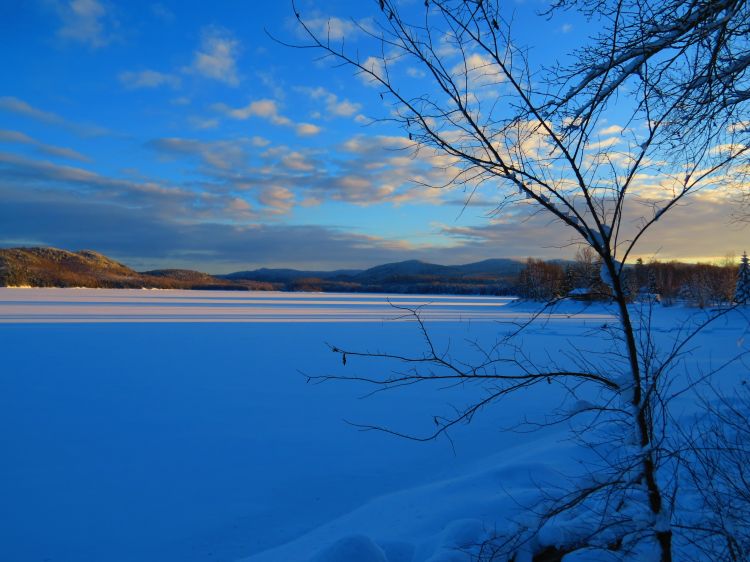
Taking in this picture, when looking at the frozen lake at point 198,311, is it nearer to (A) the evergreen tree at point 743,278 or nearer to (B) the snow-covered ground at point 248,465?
(B) the snow-covered ground at point 248,465

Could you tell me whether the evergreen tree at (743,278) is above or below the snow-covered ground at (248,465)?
above

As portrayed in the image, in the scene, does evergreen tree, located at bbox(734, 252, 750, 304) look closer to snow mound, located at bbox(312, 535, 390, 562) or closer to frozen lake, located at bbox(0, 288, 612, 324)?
frozen lake, located at bbox(0, 288, 612, 324)

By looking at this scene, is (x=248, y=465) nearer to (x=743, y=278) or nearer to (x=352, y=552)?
(x=352, y=552)

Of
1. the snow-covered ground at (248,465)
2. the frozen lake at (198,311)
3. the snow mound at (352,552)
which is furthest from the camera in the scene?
the frozen lake at (198,311)

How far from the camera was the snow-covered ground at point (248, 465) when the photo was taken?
148 inches

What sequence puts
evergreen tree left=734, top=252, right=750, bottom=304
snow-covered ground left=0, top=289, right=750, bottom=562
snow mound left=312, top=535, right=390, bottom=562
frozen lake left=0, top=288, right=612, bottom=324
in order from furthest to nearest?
1. evergreen tree left=734, top=252, right=750, bottom=304
2. frozen lake left=0, top=288, right=612, bottom=324
3. snow-covered ground left=0, top=289, right=750, bottom=562
4. snow mound left=312, top=535, right=390, bottom=562

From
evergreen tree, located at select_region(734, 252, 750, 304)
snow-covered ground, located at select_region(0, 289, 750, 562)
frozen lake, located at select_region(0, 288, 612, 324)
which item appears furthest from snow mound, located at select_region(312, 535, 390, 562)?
evergreen tree, located at select_region(734, 252, 750, 304)

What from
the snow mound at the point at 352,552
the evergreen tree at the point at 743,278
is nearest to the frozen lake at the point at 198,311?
the snow mound at the point at 352,552

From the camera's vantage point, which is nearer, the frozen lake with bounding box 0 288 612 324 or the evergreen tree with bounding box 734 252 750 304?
the frozen lake with bounding box 0 288 612 324

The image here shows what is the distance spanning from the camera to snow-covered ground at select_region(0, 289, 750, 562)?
3.76 meters

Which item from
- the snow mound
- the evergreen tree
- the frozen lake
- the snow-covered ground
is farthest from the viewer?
the evergreen tree

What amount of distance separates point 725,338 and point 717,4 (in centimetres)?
2058

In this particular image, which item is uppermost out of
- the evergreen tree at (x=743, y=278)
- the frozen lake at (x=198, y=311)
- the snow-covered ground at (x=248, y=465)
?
the evergreen tree at (x=743, y=278)

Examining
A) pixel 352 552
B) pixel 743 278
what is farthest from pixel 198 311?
pixel 743 278
